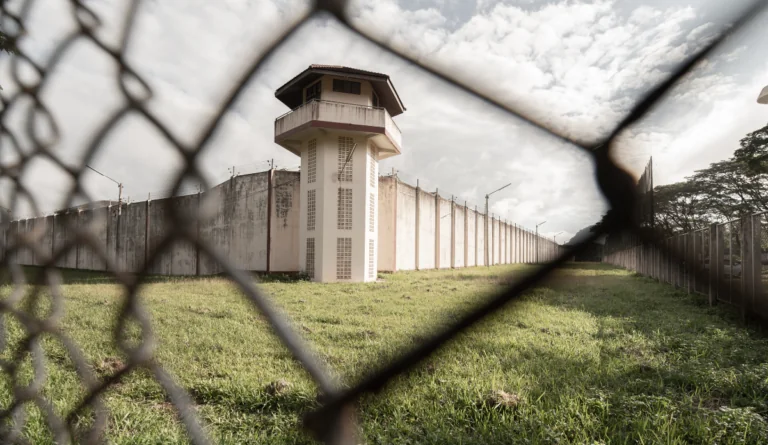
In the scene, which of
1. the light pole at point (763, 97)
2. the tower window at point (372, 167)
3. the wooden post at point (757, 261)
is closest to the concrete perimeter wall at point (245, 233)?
the light pole at point (763, 97)

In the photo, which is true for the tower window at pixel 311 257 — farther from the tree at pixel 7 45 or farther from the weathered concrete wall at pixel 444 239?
the tree at pixel 7 45

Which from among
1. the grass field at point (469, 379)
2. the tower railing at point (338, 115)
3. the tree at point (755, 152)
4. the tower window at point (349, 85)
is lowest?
the grass field at point (469, 379)

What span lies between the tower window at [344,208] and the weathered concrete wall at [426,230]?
6.11 metres

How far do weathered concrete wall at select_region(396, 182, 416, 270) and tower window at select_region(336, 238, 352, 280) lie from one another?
383 centimetres

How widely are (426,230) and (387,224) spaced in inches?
124

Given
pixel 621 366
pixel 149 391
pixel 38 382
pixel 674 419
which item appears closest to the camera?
pixel 38 382

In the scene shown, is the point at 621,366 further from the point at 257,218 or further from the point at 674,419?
the point at 257,218

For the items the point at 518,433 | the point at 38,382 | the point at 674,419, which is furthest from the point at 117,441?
the point at 674,419

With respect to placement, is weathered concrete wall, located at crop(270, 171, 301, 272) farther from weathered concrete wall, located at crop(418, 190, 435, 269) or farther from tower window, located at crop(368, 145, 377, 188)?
weathered concrete wall, located at crop(418, 190, 435, 269)

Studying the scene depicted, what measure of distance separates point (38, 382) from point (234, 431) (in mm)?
959

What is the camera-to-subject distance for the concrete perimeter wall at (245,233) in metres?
0.52

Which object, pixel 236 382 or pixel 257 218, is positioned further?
pixel 257 218

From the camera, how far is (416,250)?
17.9 m

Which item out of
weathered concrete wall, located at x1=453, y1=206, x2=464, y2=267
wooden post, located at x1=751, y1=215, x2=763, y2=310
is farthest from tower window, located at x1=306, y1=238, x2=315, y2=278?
wooden post, located at x1=751, y1=215, x2=763, y2=310
